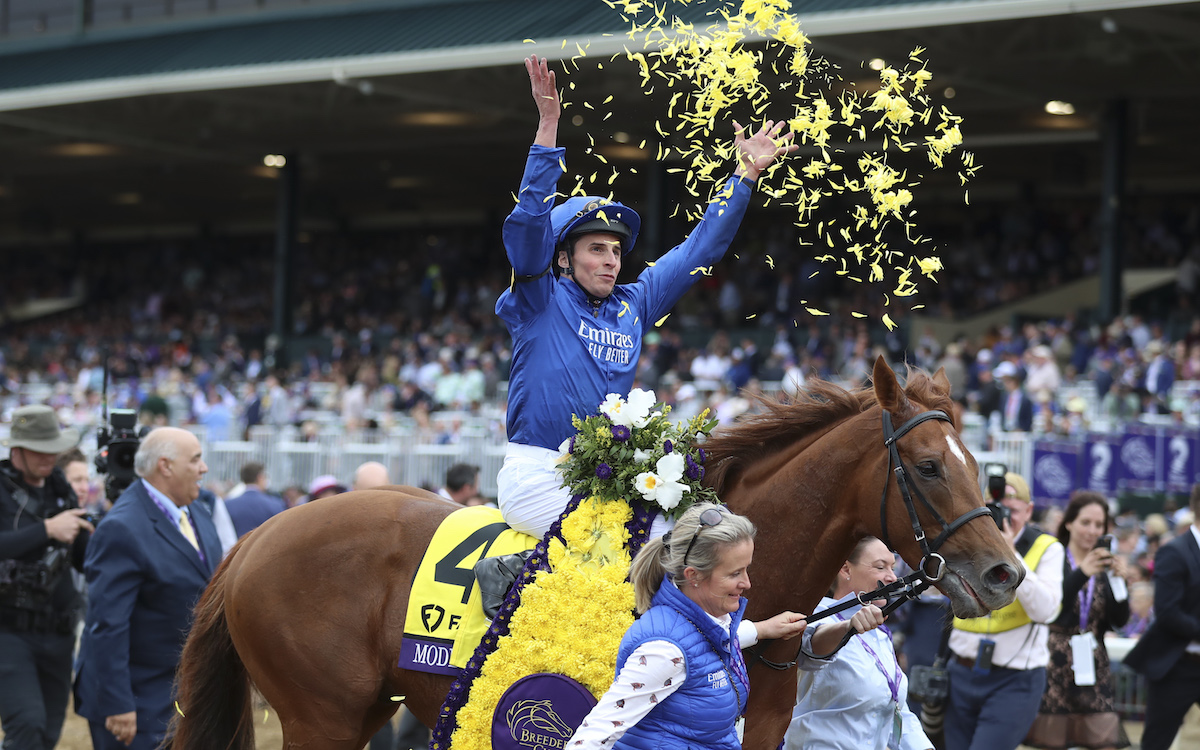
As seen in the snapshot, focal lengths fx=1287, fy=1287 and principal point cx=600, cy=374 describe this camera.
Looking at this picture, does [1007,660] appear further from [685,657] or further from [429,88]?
[429,88]

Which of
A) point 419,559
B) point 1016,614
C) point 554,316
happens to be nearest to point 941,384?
point 554,316

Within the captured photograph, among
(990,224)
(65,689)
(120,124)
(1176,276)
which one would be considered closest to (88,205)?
(120,124)

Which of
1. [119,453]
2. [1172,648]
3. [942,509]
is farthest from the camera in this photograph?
[1172,648]

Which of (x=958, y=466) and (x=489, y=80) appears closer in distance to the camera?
(x=958, y=466)

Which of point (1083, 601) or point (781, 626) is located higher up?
point (781, 626)

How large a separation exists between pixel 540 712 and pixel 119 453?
3018 mm

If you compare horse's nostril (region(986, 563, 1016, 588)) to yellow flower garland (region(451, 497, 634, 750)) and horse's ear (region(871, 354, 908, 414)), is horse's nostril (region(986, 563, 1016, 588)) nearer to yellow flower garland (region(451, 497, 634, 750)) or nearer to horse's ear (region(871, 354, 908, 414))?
horse's ear (region(871, 354, 908, 414))

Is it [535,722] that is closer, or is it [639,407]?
[535,722]

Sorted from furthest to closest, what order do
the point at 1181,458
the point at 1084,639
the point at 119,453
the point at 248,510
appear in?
the point at 1181,458 → the point at 248,510 → the point at 1084,639 → the point at 119,453

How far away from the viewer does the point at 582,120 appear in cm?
1855

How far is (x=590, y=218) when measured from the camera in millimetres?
3959

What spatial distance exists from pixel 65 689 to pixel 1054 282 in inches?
789

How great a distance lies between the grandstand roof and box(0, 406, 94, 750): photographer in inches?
290

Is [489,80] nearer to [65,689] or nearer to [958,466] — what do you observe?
[65,689]
